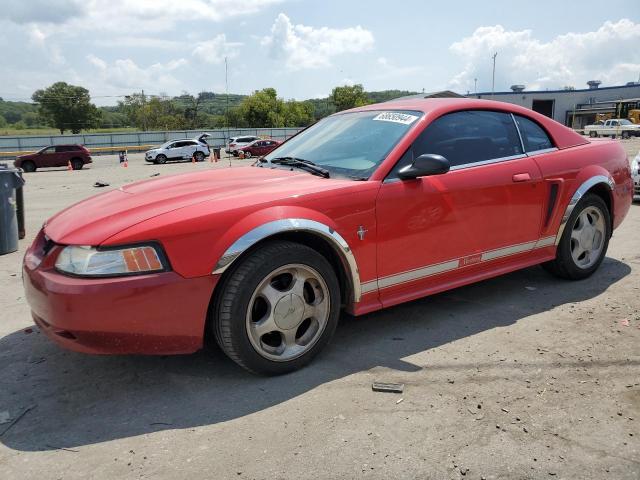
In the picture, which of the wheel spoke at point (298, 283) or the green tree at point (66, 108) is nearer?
the wheel spoke at point (298, 283)

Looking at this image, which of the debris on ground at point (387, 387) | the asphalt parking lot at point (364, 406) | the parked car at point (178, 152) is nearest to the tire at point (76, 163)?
the parked car at point (178, 152)

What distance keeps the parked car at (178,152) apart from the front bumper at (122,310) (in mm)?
30291

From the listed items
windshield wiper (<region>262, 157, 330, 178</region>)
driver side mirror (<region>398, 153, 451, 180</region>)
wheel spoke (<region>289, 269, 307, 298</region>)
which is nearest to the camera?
wheel spoke (<region>289, 269, 307, 298</region>)

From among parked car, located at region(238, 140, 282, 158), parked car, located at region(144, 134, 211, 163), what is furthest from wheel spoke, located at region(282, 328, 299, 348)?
parked car, located at region(238, 140, 282, 158)

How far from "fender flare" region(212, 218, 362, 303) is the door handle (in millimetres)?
1569

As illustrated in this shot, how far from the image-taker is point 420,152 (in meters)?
3.55

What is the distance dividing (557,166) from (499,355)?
5.97ft

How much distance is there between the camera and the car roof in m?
3.80

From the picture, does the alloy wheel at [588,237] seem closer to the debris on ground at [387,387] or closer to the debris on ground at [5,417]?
the debris on ground at [387,387]

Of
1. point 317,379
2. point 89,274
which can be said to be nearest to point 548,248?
point 317,379

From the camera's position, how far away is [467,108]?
395 cm

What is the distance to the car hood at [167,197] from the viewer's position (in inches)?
109

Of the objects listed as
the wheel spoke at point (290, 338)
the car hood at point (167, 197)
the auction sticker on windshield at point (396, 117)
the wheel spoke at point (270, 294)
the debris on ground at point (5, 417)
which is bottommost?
the debris on ground at point (5, 417)

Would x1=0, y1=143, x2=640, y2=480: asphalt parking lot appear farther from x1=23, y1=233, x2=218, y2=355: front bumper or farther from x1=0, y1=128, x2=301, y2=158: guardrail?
x1=0, y1=128, x2=301, y2=158: guardrail
